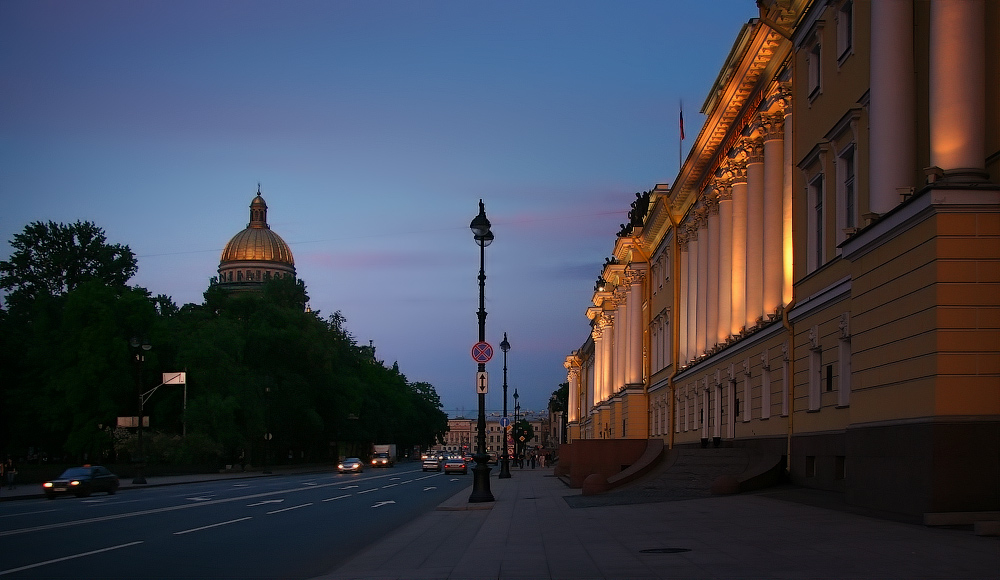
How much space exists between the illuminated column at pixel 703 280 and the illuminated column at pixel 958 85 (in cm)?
2780

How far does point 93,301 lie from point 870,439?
72067 millimetres

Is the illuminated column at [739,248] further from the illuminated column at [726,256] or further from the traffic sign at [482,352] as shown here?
the traffic sign at [482,352]

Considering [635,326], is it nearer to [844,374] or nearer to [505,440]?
[505,440]

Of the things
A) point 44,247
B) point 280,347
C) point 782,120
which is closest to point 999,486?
point 782,120

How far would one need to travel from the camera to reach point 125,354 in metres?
81.4

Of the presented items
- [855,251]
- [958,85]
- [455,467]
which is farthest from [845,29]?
[455,467]

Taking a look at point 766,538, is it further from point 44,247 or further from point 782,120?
point 44,247

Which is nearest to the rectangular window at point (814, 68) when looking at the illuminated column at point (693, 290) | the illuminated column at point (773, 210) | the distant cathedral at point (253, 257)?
the illuminated column at point (773, 210)

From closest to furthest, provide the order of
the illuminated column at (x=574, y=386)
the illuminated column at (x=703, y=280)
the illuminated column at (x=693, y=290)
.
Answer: the illuminated column at (x=703, y=280) → the illuminated column at (x=693, y=290) → the illuminated column at (x=574, y=386)

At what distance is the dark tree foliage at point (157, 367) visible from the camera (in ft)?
261

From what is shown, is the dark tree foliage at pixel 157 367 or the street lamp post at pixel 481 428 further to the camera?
the dark tree foliage at pixel 157 367

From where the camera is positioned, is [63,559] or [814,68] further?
[814,68]

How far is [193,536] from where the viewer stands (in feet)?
70.3

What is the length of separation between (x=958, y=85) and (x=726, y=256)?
22928mm
